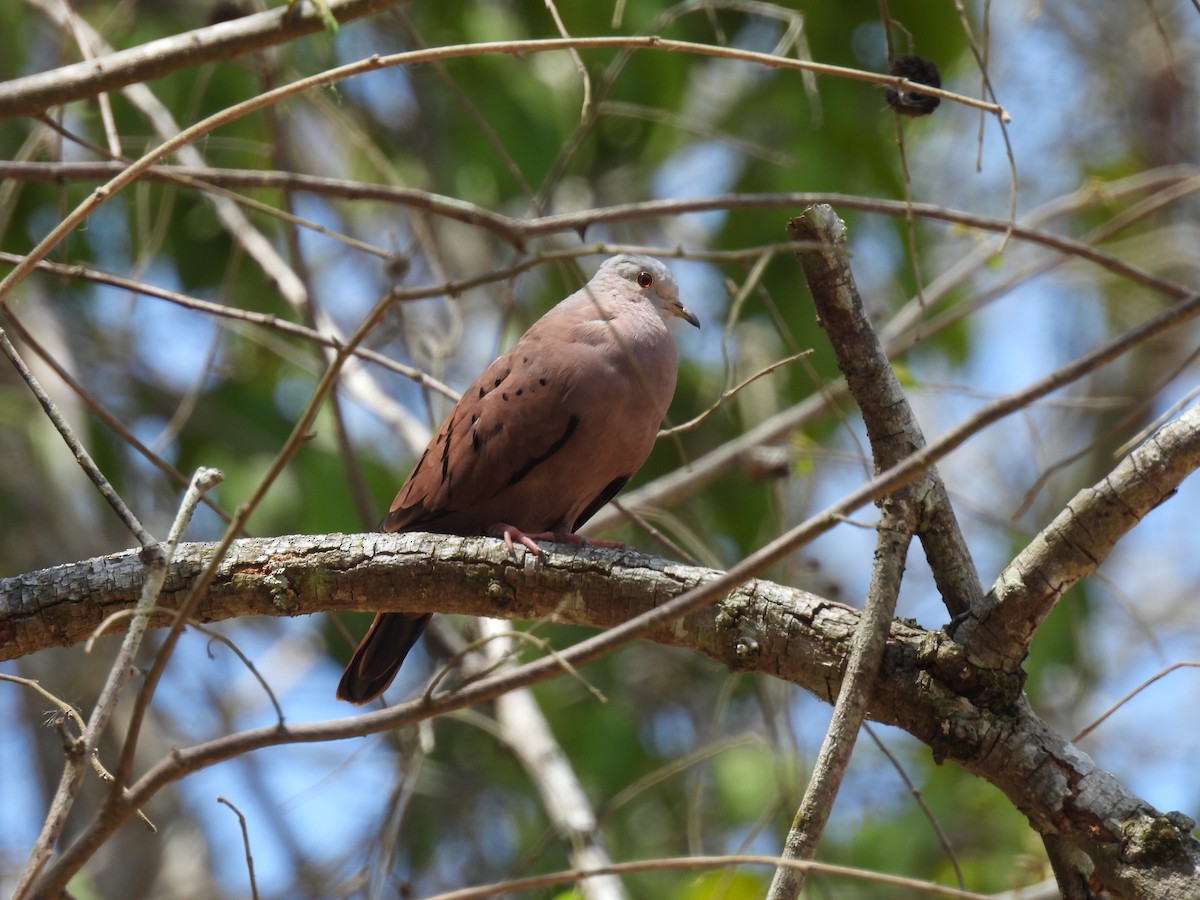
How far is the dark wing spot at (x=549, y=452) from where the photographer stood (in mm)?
3652

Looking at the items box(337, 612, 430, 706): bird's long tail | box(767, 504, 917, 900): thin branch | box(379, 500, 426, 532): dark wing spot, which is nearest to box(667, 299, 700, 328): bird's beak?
box(379, 500, 426, 532): dark wing spot

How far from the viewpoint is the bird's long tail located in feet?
12.1

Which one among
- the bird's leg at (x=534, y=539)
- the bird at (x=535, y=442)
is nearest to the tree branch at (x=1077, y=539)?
the bird's leg at (x=534, y=539)

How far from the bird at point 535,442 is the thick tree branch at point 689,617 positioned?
602 millimetres

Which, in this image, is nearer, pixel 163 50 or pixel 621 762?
pixel 163 50

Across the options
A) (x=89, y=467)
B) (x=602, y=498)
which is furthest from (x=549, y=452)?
(x=89, y=467)

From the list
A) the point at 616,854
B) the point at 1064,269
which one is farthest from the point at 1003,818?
the point at 1064,269

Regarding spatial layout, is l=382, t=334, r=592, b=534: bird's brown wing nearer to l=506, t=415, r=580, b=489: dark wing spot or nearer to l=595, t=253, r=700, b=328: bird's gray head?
l=506, t=415, r=580, b=489: dark wing spot

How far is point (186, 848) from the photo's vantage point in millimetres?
8484

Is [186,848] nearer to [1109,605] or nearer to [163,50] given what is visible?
[1109,605]

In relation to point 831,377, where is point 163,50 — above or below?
below

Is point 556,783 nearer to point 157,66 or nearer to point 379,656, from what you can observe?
point 379,656

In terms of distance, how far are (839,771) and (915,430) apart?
37.4 inches

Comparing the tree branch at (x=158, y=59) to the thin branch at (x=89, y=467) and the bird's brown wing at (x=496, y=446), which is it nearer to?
the thin branch at (x=89, y=467)
